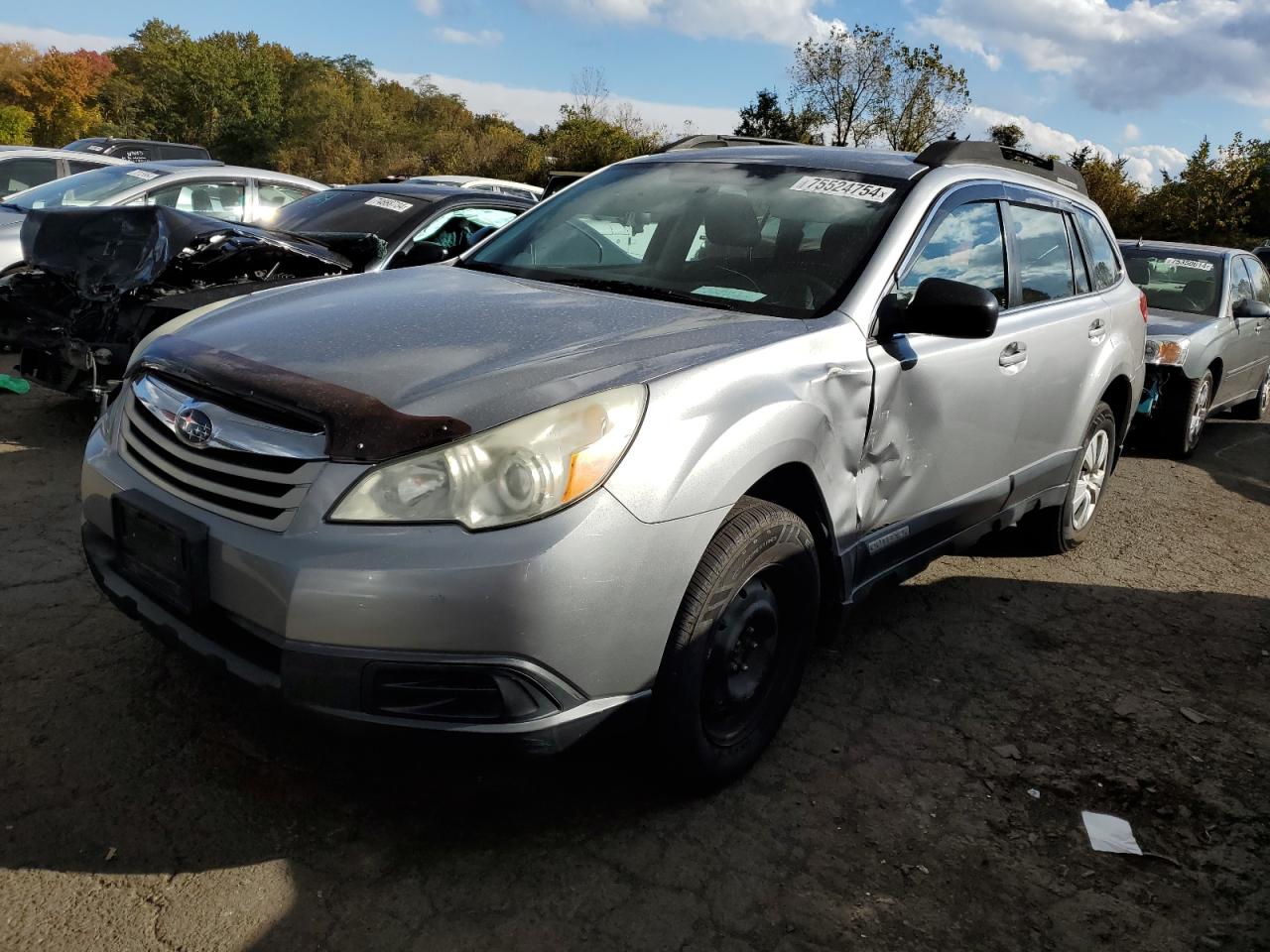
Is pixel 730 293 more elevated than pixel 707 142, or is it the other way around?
pixel 707 142

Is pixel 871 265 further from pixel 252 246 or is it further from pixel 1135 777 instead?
pixel 252 246

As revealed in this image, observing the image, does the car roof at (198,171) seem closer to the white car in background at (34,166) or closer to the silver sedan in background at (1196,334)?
the white car in background at (34,166)

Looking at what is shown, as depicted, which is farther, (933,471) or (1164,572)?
(1164,572)

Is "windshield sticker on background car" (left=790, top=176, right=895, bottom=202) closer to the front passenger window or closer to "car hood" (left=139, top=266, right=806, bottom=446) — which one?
the front passenger window

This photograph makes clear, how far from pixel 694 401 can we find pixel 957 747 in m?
1.60

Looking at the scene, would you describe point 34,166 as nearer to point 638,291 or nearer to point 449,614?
point 638,291

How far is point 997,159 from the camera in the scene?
405 centimetres

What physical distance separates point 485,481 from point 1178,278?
27.5 feet

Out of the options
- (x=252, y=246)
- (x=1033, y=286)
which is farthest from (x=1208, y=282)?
(x=252, y=246)

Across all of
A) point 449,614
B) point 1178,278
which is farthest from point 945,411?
point 1178,278

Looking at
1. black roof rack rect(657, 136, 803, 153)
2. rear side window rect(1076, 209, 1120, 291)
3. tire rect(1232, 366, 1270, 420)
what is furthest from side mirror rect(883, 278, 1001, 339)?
tire rect(1232, 366, 1270, 420)

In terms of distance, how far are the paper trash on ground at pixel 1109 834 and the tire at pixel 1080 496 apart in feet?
6.93

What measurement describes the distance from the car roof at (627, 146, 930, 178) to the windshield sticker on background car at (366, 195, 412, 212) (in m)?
2.69

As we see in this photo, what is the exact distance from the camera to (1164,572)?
5074mm
